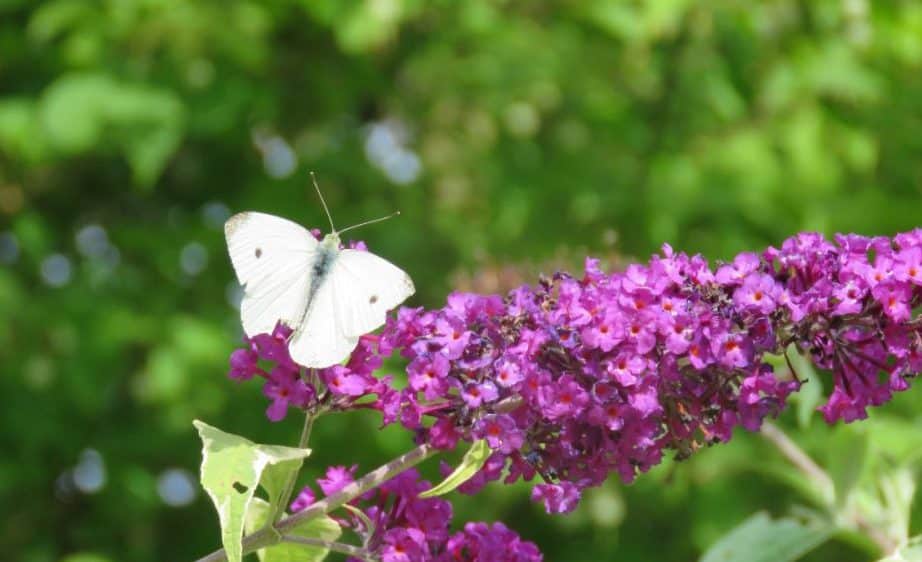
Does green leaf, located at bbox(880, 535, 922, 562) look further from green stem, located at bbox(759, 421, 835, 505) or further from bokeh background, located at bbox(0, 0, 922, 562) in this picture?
bokeh background, located at bbox(0, 0, 922, 562)

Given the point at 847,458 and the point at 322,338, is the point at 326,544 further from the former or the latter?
the point at 847,458

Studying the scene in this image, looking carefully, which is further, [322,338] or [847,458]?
[847,458]

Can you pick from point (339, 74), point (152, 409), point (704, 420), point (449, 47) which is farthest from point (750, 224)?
point (704, 420)

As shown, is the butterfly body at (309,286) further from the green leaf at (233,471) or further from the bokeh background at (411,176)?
the bokeh background at (411,176)

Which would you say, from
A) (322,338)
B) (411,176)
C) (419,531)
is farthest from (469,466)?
(411,176)

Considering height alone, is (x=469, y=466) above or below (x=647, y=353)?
below

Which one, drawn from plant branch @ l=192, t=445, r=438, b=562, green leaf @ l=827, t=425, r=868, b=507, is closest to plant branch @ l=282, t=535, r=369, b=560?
plant branch @ l=192, t=445, r=438, b=562

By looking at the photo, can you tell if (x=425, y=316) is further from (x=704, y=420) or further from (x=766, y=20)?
(x=766, y=20)
